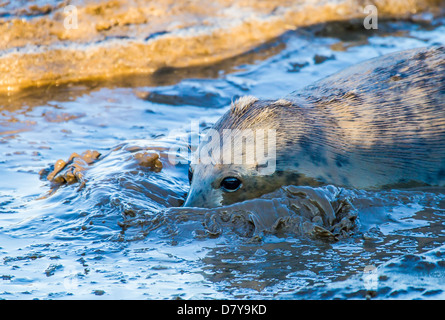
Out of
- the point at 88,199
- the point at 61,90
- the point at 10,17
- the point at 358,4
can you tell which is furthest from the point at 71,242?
the point at 358,4

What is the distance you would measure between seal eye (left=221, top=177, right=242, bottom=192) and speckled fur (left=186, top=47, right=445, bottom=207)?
3 centimetres

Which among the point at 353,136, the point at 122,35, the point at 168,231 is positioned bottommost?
the point at 168,231

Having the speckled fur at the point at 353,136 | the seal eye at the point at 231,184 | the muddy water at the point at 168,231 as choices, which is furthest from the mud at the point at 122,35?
the seal eye at the point at 231,184

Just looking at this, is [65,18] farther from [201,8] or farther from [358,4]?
[358,4]

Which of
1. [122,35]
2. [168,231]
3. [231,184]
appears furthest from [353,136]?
[122,35]

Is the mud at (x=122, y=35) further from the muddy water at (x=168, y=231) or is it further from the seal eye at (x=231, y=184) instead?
the seal eye at (x=231, y=184)

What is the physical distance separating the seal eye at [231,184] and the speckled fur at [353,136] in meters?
0.03

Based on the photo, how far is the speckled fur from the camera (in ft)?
12.5

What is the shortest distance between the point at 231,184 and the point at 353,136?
0.82 meters

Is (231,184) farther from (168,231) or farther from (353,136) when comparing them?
(353,136)

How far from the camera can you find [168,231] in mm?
3578

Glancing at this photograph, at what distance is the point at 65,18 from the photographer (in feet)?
22.1

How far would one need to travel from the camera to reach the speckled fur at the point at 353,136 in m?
3.80

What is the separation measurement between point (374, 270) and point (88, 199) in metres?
1.82
